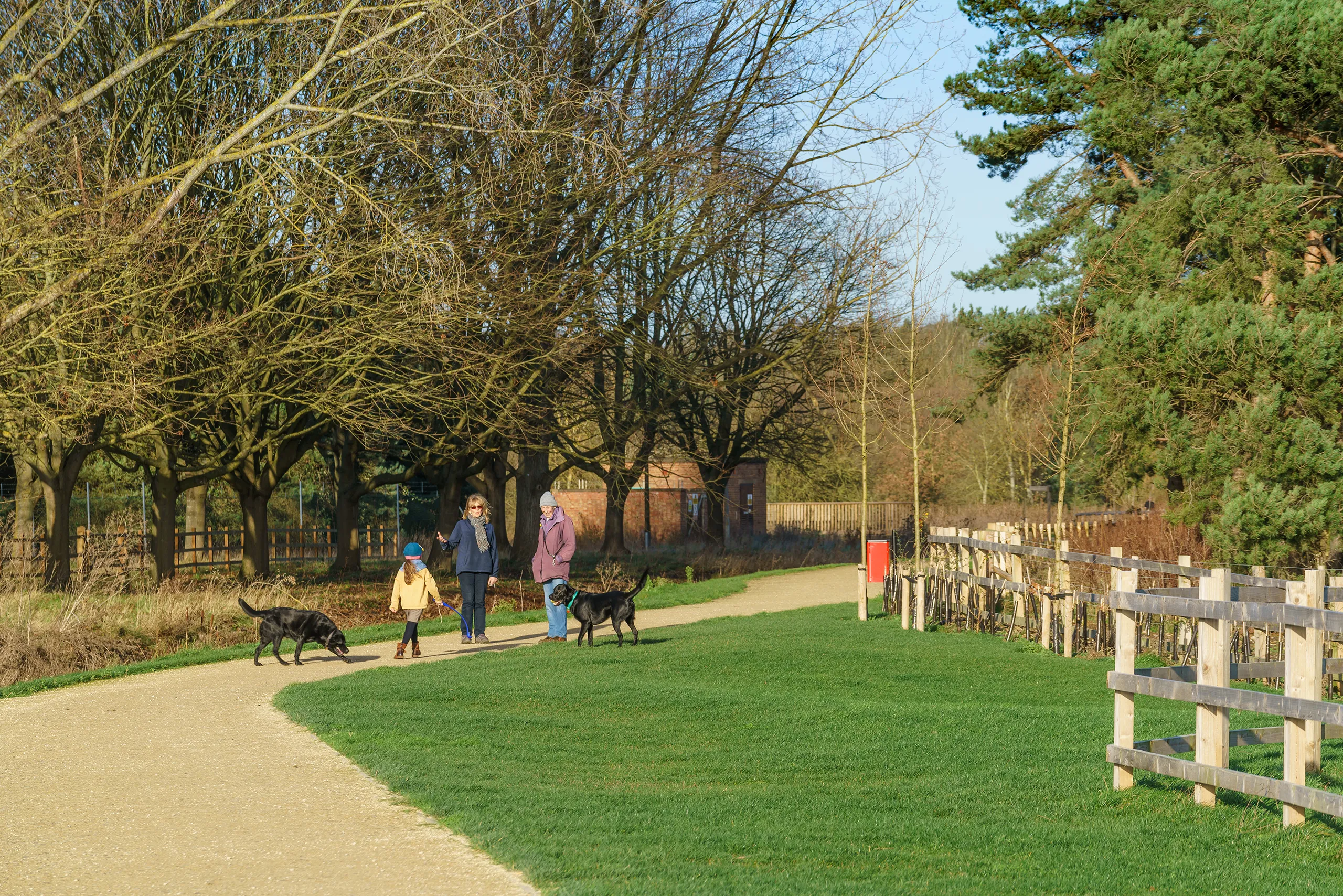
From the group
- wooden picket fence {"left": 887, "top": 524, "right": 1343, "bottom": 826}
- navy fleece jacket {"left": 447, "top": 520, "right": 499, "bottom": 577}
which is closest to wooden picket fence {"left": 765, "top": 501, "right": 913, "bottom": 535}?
navy fleece jacket {"left": 447, "top": 520, "right": 499, "bottom": 577}

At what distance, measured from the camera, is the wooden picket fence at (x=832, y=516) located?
52125 millimetres

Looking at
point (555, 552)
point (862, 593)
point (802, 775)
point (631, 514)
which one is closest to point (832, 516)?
point (631, 514)

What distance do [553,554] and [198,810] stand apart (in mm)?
8403

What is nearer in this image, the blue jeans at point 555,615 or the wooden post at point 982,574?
the blue jeans at point 555,615

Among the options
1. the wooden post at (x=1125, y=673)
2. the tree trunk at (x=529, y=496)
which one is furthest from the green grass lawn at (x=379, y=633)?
the wooden post at (x=1125, y=673)

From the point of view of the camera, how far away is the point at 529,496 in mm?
29078

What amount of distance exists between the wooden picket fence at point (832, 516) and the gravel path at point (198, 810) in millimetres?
41215

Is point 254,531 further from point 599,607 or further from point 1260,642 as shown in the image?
point 1260,642

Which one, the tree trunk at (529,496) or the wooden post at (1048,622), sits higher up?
the tree trunk at (529,496)

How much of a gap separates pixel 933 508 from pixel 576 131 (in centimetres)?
3550

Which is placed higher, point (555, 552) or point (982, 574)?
point (555, 552)

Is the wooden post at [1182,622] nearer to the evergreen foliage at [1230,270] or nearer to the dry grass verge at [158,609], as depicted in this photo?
the evergreen foliage at [1230,270]

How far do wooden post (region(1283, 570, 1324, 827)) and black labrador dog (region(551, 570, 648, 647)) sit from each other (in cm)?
873

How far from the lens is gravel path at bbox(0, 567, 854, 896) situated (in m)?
5.65
